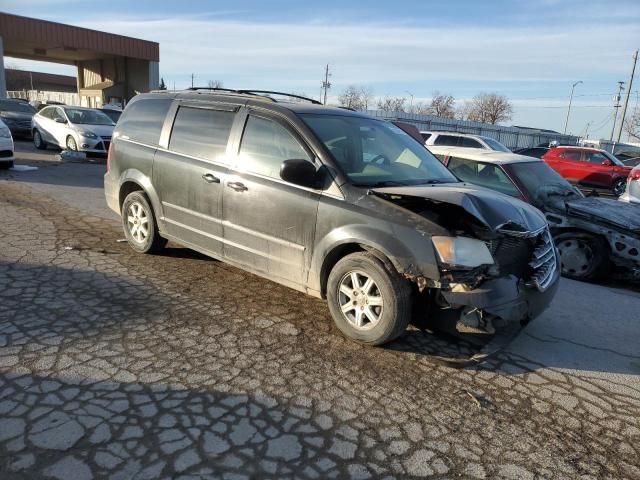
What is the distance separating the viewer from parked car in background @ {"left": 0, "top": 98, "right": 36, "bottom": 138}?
18672 mm

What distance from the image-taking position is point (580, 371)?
3.77 metres

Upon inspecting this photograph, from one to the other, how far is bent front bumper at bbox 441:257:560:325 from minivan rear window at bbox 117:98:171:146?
3755mm

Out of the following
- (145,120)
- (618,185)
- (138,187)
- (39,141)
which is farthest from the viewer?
(618,185)

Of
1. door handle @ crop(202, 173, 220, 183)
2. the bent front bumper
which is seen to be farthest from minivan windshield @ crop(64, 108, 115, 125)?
the bent front bumper

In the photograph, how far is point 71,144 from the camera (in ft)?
49.3

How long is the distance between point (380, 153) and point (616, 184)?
1663 centimetres

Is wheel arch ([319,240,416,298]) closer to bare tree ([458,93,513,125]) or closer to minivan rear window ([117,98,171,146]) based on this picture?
minivan rear window ([117,98,171,146])

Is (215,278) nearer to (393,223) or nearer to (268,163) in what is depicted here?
(268,163)

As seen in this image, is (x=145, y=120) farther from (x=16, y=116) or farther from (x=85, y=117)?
(x=16, y=116)

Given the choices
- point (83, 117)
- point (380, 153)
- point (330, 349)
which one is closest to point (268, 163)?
point (380, 153)

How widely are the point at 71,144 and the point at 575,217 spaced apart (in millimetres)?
14144

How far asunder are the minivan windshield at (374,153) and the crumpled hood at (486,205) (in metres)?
0.29

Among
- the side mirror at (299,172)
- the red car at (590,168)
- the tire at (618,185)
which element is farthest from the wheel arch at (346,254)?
the tire at (618,185)

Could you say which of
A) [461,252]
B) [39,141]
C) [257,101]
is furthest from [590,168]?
[39,141]
